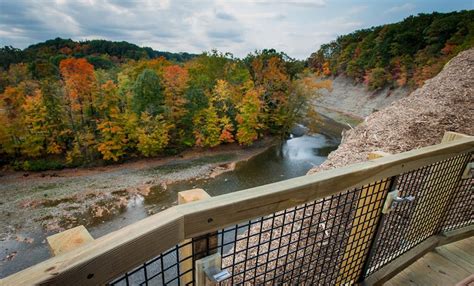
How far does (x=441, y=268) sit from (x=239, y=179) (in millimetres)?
11300

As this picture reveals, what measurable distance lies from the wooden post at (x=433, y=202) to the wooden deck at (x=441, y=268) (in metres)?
0.21

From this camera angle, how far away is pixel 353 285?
168 cm

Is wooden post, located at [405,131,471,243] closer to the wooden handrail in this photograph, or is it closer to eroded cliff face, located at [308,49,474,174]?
the wooden handrail

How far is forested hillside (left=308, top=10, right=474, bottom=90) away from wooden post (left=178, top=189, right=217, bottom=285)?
2351 cm

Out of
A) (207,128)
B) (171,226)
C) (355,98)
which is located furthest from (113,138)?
(355,98)

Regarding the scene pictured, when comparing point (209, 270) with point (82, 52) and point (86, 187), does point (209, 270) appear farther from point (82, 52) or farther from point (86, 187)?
point (82, 52)

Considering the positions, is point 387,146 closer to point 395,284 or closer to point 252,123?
point 395,284

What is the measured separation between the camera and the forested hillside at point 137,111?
48.2 ft

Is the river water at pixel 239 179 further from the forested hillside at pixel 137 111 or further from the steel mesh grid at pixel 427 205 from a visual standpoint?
the steel mesh grid at pixel 427 205

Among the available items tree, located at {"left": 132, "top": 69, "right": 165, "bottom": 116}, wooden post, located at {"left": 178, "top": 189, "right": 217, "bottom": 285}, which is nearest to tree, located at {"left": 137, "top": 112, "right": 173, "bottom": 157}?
tree, located at {"left": 132, "top": 69, "right": 165, "bottom": 116}

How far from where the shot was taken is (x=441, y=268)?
1940 mm

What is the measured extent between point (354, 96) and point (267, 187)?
3075cm

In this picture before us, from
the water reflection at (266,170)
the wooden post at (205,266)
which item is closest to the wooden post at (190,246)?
the wooden post at (205,266)

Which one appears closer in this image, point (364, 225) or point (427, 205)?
point (364, 225)
